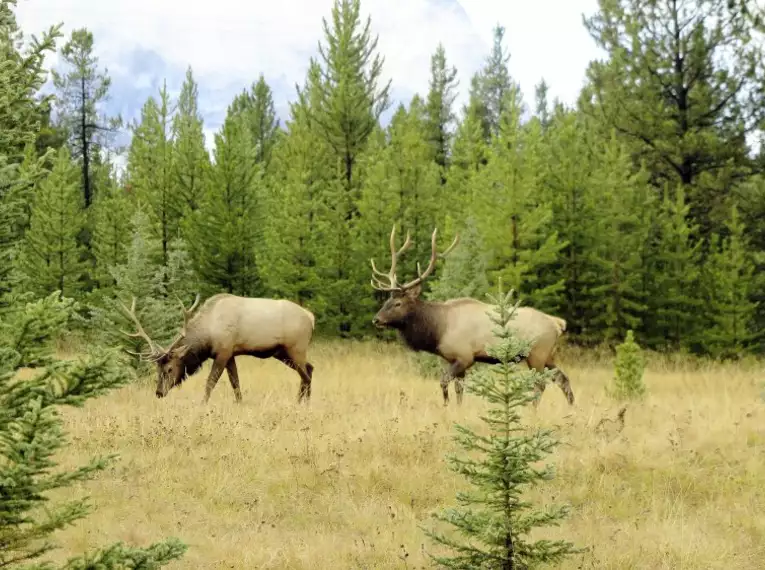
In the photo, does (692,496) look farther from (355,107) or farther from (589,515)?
(355,107)

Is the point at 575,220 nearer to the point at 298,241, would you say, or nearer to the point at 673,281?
the point at 673,281

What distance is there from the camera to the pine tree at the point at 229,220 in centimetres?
1850

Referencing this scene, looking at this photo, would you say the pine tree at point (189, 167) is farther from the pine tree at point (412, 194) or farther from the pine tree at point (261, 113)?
the pine tree at point (261, 113)

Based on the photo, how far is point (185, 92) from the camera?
30812mm

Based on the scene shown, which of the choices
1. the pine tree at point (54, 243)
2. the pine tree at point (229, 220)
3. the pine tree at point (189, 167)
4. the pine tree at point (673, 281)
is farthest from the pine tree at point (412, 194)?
the pine tree at point (54, 243)

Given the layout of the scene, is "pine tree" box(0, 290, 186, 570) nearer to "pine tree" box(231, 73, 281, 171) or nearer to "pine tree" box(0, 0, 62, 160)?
"pine tree" box(0, 0, 62, 160)

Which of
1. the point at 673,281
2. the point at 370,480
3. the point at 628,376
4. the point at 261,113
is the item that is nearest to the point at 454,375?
the point at 628,376

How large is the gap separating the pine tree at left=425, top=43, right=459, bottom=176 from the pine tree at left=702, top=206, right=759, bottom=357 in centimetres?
1520

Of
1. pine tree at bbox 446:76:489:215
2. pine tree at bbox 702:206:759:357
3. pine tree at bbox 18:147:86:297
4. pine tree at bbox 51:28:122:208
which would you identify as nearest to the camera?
pine tree at bbox 702:206:759:357

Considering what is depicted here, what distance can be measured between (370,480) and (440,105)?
2694cm

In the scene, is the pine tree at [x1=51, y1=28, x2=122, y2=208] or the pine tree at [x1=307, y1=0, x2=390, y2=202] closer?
the pine tree at [x1=307, y1=0, x2=390, y2=202]

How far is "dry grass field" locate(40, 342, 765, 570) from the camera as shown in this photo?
551 centimetres

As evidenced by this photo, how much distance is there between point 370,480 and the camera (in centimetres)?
696

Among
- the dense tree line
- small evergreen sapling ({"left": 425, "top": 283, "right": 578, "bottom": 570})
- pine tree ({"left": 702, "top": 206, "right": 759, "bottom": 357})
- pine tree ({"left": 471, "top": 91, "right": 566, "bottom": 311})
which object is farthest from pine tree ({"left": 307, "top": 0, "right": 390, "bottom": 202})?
small evergreen sapling ({"left": 425, "top": 283, "right": 578, "bottom": 570})
